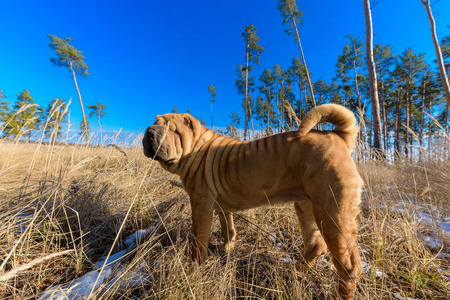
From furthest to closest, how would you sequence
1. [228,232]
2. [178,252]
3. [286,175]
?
[228,232] < [178,252] < [286,175]

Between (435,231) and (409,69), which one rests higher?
(409,69)

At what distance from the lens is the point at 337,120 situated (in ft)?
4.83

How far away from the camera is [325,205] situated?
1225mm

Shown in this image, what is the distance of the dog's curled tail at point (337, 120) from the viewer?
144 cm

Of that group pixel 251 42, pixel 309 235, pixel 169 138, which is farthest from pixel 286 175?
pixel 251 42

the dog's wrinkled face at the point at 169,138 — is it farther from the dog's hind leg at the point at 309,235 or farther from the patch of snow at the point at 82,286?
the dog's hind leg at the point at 309,235

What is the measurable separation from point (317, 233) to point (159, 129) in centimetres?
187

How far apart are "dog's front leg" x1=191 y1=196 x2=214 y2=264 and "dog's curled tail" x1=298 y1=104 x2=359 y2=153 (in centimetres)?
110

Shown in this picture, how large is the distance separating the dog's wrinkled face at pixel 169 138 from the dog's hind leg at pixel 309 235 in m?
1.38

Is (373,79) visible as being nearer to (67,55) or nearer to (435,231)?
(435,231)

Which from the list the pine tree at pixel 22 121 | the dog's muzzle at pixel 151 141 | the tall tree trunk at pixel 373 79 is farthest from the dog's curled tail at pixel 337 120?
the tall tree trunk at pixel 373 79

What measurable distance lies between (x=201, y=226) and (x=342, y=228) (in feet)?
3.80

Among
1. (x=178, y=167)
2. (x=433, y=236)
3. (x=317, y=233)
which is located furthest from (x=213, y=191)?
(x=433, y=236)

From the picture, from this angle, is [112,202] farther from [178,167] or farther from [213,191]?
[213,191]
